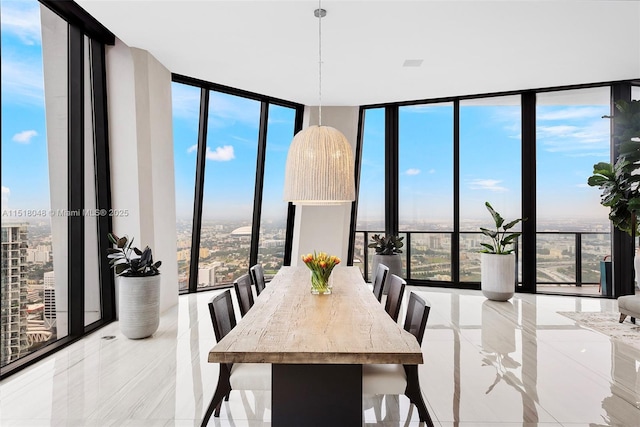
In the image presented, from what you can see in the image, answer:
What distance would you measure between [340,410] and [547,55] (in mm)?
4704

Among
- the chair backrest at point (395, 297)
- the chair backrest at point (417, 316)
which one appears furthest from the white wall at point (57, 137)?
the chair backrest at point (417, 316)

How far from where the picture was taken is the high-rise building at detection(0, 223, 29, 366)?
9.89 ft

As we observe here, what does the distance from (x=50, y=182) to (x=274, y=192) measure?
11.6 feet

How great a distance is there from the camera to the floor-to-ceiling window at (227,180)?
5746 mm

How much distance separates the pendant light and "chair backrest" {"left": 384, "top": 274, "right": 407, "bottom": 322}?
653 mm

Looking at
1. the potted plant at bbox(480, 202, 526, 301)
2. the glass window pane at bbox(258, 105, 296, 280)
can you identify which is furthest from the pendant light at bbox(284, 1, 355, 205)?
the glass window pane at bbox(258, 105, 296, 280)

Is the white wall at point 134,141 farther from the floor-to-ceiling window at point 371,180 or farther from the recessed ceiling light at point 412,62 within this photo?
the floor-to-ceiling window at point 371,180

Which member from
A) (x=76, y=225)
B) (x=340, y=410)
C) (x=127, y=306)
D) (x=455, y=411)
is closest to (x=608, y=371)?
(x=455, y=411)

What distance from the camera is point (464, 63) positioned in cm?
500

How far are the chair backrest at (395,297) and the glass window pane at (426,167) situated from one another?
411 cm

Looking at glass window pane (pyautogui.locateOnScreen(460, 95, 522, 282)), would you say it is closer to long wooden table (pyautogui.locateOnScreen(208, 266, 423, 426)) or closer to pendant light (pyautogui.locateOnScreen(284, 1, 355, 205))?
pendant light (pyautogui.locateOnScreen(284, 1, 355, 205))

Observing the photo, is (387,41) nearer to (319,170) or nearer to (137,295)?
(319,170)

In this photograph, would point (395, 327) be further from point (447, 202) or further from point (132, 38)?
point (447, 202)

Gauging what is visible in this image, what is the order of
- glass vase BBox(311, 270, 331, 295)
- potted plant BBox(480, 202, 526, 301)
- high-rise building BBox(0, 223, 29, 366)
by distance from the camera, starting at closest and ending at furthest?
1. glass vase BBox(311, 270, 331, 295)
2. high-rise building BBox(0, 223, 29, 366)
3. potted plant BBox(480, 202, 526, 301)
